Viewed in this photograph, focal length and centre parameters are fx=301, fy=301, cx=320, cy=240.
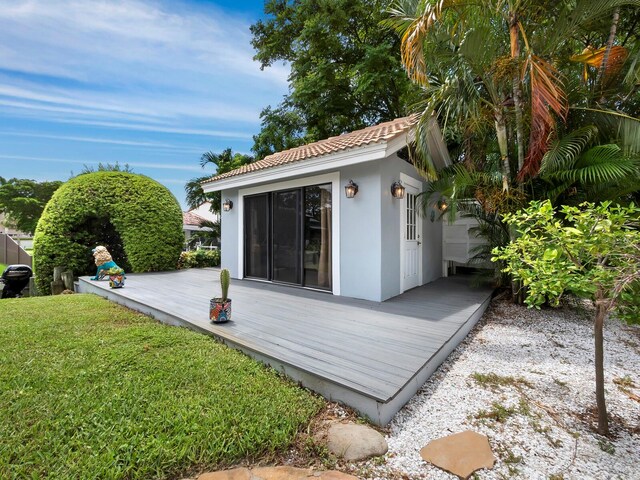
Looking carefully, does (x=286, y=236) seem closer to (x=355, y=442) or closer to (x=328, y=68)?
(x=355, y=442)

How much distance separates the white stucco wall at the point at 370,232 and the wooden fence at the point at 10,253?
788 inches

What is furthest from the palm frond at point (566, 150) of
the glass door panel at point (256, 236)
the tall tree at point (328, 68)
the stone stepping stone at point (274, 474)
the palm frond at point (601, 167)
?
the tall tree at point (328, 68)

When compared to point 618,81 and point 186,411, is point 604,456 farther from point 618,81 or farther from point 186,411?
point 618,81

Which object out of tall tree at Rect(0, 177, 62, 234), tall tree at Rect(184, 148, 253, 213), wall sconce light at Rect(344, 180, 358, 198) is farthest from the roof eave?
tall tree at Rect(0, 177, 62, 234)

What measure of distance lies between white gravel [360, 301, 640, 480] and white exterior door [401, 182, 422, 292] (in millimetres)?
2664

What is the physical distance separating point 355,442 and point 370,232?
4.28m

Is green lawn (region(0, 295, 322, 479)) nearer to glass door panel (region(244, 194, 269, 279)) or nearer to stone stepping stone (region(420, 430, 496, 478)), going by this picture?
stone stepping stone (region(420, 430, 496, 478))

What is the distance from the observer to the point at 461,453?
2.17 meters

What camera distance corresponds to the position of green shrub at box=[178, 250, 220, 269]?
483 inches

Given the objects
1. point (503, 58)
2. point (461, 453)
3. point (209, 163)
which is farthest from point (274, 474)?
point (209, 163)

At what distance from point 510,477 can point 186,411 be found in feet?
7.78

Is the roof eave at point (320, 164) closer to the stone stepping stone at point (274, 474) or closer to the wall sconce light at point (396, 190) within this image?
the wall sconce light at point (396, 190)

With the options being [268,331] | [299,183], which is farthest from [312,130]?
[268,331]

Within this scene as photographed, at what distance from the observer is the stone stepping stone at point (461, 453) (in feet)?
6.70
